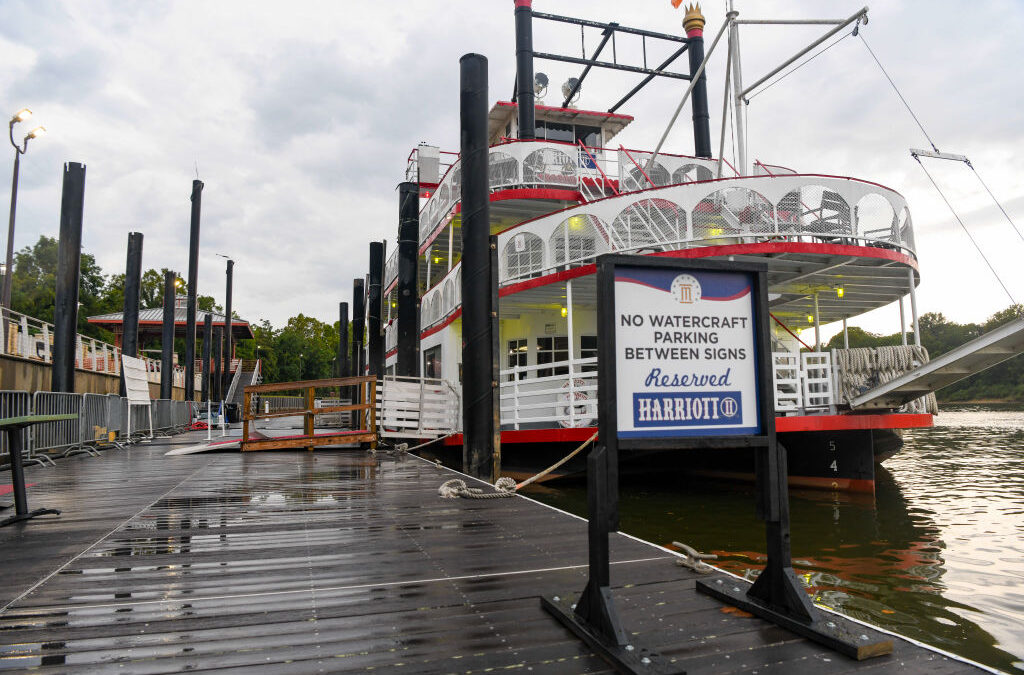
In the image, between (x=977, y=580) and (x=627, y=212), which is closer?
(x=977, y=580)

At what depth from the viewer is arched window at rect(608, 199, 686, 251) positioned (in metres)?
11.2

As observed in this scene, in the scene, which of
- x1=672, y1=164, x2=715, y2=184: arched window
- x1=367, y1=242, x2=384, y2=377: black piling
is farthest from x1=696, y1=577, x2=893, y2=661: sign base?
x1=367, y1=242, x2=384, y2=377: black piling

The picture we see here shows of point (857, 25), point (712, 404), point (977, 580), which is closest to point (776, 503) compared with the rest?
point (712, 404)

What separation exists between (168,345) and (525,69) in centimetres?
1640

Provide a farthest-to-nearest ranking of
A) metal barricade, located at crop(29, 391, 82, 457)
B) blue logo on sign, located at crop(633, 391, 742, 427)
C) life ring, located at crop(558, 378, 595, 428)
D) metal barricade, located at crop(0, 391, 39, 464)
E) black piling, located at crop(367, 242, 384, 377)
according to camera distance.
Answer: black piling, located at crop(367, 242, 384, 377)
metal barricade, located at crop(29, 391, 82, 457)
life ring, located at crop(558, 378, 595, 428)
metal barricade, located at crop(0, 391, 39, 464)
blue logo on sign, located at crop(633, 391, 742, 427)

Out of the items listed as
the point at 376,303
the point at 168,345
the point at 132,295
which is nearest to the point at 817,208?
the point at 376,303

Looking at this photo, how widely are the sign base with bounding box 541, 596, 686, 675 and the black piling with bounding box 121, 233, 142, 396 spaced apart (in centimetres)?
2133

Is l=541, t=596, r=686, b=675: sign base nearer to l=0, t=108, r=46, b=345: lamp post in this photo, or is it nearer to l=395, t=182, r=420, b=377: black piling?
l=395, t=182, r=420, b=377: black piling

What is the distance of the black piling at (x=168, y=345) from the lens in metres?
22.7

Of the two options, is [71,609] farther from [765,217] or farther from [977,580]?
[765,217]

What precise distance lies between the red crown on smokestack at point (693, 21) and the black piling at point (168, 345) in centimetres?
2159

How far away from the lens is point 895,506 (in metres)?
9.38

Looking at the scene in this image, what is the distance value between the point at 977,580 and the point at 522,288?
28.4ft

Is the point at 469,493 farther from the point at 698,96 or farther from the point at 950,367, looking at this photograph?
the point at 698,96
